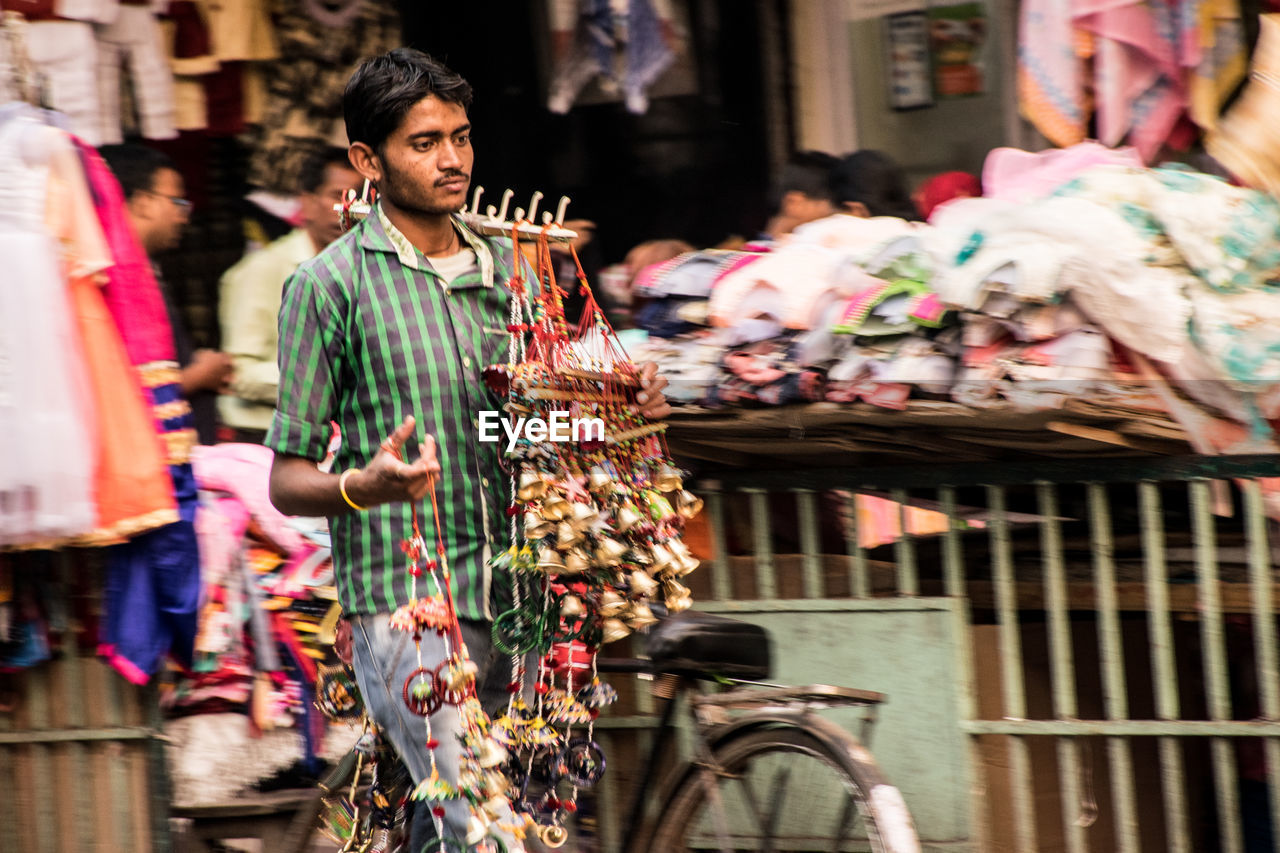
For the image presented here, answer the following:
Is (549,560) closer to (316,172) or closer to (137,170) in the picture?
(137,170)

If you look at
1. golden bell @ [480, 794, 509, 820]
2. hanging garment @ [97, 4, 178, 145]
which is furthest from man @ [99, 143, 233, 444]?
golden bell @ [480, 794, 509, 820]

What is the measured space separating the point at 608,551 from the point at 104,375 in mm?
1771

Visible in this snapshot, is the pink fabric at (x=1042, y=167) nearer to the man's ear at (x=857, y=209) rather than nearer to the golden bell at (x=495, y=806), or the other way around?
the man's ear at (x=857, y=209)

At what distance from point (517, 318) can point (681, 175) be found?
3.96 meters

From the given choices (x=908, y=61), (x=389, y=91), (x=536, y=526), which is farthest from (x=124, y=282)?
(x=908, y=61)

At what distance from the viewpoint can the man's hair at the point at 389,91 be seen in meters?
2.94

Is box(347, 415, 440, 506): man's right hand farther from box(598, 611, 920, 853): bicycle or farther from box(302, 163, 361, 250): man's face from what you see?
box(302, 163, 361, 250): man's face

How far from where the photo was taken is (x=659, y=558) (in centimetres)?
298

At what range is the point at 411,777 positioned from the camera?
322 cm

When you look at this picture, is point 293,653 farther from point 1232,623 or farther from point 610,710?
point 1232,623

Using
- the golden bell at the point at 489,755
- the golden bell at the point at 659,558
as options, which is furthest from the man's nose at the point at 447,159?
the golden bell at the point at 489,755

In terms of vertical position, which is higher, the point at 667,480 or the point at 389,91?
the point at 389,91

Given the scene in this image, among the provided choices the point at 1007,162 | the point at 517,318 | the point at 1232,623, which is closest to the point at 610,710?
the point at 517,318

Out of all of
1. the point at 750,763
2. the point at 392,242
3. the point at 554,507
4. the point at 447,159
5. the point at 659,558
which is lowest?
the point at 750,763
